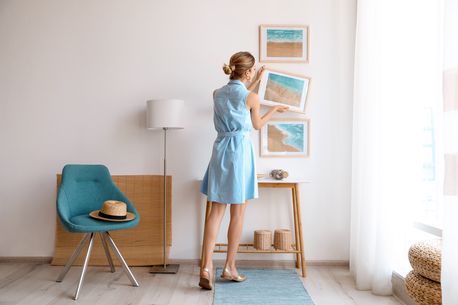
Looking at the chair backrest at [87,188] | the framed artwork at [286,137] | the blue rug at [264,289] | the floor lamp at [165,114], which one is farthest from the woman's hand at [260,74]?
the blue rug at [264,289]

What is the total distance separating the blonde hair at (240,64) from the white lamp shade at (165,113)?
53cm

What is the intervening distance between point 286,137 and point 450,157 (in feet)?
6.43

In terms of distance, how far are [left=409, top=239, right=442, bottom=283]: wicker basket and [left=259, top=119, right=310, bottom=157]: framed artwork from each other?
4.96ft

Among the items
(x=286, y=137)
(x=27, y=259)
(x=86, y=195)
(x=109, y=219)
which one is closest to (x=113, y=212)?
(x=109, y=219)

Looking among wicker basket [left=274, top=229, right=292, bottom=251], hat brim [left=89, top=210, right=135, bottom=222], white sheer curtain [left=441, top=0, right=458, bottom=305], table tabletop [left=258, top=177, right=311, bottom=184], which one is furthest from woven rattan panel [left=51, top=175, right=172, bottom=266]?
white sheer curtain [left=441, top=0, right=458, bottom=305]

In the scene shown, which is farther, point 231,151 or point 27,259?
point 27,259

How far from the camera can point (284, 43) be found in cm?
378

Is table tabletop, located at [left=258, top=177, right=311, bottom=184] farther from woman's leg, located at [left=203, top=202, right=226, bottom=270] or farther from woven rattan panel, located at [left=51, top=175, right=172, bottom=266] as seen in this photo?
woven rattan panel, located at [left=51, top=175, right=172, bottom=266]

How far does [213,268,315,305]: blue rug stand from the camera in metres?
2.85

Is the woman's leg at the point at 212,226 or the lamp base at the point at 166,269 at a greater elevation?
the woman's leg at the point at 212,226

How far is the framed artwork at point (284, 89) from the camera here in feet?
12.3

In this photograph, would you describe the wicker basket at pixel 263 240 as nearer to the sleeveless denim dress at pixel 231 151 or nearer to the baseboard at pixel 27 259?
the sleeveless denim dress at pixel 231 151

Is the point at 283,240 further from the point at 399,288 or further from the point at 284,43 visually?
the point at 284,43

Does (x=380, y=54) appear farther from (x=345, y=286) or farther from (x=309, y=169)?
(x=345, y=286)
